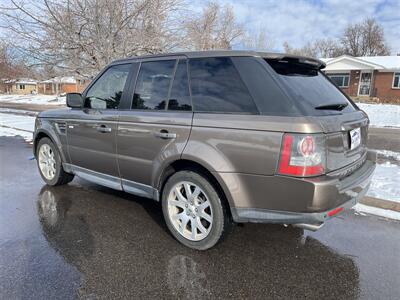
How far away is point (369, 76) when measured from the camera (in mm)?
31734

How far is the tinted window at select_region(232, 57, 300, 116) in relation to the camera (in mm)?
2635

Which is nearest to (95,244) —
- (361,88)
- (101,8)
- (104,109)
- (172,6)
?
(104,109)

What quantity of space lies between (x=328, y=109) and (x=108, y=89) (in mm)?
2735

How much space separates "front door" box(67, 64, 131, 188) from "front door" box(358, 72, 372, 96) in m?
33.4

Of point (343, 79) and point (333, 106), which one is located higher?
point (343, 79)

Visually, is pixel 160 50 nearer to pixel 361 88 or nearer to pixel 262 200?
pixel 262 200

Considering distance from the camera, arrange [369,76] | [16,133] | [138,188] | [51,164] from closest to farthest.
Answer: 1. [138,188]
2. [51,164]
3. [16,133]
4. [369,76]

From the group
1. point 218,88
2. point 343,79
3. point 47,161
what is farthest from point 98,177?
point 343,79

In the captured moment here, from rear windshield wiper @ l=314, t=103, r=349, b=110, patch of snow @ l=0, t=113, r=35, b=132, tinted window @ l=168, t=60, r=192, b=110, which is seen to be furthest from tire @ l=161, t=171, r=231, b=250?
patch of snow @ l=0, t=113, r=35, b=132

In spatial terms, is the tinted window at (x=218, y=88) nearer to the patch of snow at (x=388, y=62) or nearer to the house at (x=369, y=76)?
the house at (x=369, y=76)

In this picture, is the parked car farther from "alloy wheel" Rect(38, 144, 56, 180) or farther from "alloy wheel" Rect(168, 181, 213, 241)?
"alloy wheel" Rect(38, 144, 56, 180)

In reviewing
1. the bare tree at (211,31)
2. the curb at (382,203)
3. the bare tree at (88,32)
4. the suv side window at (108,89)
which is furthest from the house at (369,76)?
the suv side window at (108,89)

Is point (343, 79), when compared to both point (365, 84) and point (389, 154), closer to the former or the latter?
point (365, 84)

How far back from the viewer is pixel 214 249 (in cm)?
323
